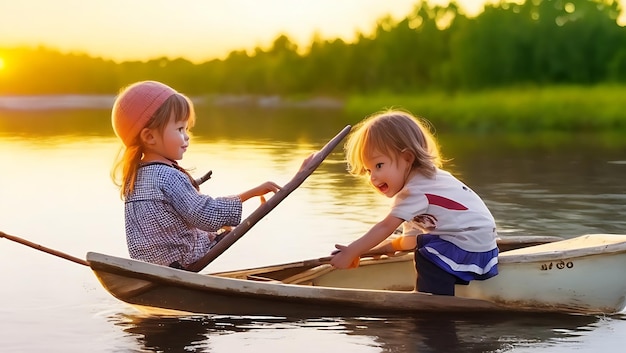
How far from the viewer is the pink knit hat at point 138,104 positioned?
607cm

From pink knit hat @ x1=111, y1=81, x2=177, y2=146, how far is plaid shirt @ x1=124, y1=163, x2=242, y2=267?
0.23m

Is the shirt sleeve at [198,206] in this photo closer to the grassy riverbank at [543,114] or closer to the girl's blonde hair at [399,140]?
the girl's blonde hair at [399,140]

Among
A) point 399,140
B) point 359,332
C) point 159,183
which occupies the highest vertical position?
point 399,140

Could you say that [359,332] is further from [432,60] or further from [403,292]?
[432,60]

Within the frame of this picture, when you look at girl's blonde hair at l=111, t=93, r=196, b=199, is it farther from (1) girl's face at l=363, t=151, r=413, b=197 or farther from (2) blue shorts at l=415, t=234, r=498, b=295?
(2) blue shorts at l=415, t=234, r=498, b=295

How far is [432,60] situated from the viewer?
67.6 metres

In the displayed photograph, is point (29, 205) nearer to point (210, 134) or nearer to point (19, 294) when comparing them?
point (19, 294)

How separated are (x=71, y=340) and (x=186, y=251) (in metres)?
0.75

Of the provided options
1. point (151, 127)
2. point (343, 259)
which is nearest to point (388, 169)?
point (343, 259)

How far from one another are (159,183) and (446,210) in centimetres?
148

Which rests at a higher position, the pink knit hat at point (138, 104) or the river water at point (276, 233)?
the pink knit hat at point (138, 104)

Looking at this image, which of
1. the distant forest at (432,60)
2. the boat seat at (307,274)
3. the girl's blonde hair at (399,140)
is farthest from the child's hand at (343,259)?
the distant forest at (432,60)

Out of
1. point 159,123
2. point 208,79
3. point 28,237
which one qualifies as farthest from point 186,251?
point 208,79

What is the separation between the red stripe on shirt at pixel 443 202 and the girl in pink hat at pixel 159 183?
3.22 feet
